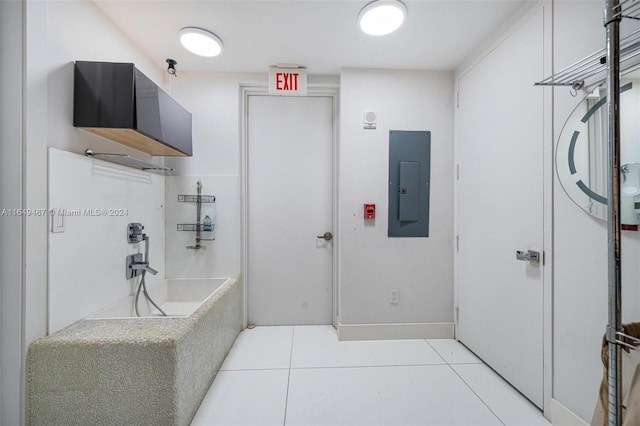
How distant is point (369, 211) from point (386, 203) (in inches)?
7.1

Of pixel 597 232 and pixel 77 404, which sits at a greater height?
pixel 597 232

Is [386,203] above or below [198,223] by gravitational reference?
above

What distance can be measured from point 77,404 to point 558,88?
116 inches

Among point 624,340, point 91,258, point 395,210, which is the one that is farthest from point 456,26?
point 91,258

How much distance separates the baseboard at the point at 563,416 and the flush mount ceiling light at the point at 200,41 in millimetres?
3157

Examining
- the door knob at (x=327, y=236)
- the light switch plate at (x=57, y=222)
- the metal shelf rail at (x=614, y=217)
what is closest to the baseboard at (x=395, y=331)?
the door knob at (x=327, y=236)

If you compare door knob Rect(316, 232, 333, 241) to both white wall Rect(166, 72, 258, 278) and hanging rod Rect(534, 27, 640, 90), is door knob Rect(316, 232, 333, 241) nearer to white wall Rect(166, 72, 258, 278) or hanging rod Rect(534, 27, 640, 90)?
white wall Rect(166, 72, 258, 278)

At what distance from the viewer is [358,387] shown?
69.2 inches

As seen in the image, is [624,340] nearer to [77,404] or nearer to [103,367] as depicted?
[103,367]

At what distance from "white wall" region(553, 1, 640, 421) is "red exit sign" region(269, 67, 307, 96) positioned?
1.77 meters

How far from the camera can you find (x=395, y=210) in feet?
7.88

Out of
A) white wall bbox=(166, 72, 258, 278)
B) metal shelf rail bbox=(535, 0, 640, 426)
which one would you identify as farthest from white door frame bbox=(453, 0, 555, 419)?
white wall bbox=(166, 72, 258, 278)

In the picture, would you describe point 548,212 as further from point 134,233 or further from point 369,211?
point 134,233

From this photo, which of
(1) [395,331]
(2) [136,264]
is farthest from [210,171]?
(1) [395,331]
